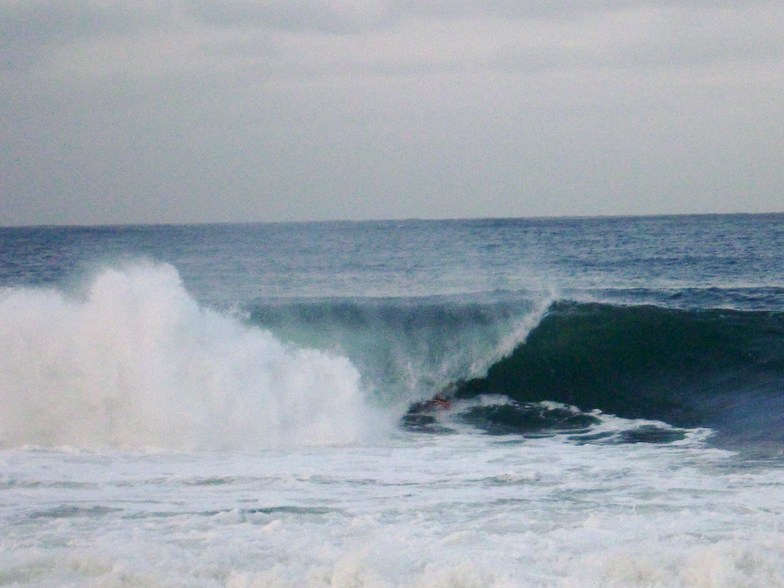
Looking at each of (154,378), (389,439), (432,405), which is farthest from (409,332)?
(154,378)

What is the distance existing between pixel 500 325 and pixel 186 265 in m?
21.8

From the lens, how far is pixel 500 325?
17.3 metres

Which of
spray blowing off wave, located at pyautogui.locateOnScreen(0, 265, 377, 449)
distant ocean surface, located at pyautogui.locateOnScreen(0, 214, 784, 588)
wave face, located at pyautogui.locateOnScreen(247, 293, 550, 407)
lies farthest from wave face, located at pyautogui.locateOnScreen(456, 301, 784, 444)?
spray blowing off wave, located at pyautogui.locateOnScreen(0, 265, 377, 449)

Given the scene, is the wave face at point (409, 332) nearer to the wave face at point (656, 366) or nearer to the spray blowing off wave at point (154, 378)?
the wave face at point (656, 366)

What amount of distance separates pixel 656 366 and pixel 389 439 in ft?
20.8

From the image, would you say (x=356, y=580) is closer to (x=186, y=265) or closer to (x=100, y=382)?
(x=100, y=382)

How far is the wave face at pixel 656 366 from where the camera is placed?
12.2 m

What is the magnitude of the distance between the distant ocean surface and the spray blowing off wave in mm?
34

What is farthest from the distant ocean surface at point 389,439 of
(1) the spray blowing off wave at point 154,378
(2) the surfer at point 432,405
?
(2) the surfer at point 432,405

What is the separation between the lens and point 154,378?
446 inches

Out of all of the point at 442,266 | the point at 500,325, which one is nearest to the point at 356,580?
the point at 500,325

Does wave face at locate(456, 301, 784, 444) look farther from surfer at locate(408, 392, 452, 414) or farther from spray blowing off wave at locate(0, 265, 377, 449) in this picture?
spray blowing off wave at locate(0, 265, 377, 449)

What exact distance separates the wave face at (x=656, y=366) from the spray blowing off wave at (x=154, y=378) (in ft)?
10.7

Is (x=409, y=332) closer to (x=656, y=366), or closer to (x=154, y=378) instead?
(x=656, y=366)
